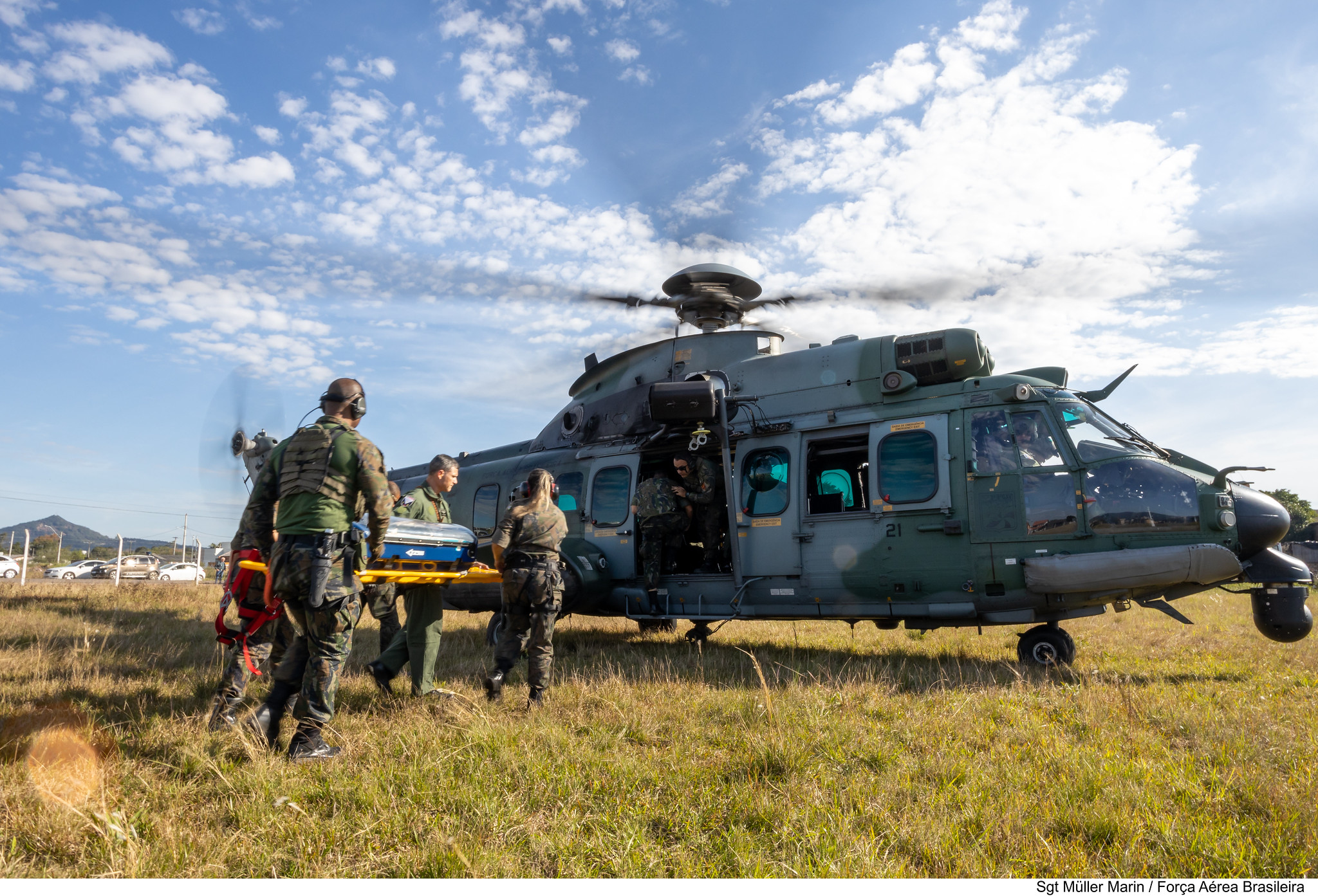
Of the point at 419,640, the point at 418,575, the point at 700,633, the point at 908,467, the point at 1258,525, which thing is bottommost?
the point at 700,633

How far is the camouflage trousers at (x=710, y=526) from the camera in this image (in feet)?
28.3

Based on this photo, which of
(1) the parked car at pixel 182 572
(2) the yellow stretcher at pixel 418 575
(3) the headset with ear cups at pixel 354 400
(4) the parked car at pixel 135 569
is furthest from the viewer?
(1) the parked car at pixel 182 572

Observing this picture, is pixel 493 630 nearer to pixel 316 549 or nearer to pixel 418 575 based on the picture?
pixel 418 575

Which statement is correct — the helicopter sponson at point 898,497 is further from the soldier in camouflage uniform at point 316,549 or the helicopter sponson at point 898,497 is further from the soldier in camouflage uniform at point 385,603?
the soldier in camouflage uniform at point 316,549

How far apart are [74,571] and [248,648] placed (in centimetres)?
4543

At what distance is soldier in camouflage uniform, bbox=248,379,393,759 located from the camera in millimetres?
4121

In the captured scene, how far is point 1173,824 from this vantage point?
2.95 meters

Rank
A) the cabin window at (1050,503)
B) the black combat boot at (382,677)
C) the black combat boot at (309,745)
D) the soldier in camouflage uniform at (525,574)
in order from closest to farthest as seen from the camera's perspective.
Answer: the black combat boot at (309,745) → the soldier in camouflage uniform at (525,574) → the black combat boot at (382,677) → the cabin window at (1050,503)

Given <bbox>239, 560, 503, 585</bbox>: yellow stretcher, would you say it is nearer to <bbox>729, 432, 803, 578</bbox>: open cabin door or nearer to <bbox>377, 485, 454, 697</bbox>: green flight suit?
<bbox>377, 485, 454, 697</bbox>: green flight suit

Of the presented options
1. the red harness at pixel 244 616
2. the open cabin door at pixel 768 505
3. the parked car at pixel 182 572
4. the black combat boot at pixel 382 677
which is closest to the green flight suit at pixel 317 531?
the red harness at pixel 244 616

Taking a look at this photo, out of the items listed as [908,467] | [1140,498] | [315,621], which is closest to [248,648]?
[315,621]

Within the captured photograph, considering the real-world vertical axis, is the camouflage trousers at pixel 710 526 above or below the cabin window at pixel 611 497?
below

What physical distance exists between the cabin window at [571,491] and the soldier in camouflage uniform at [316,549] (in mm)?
4758

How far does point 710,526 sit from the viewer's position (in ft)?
28.3
